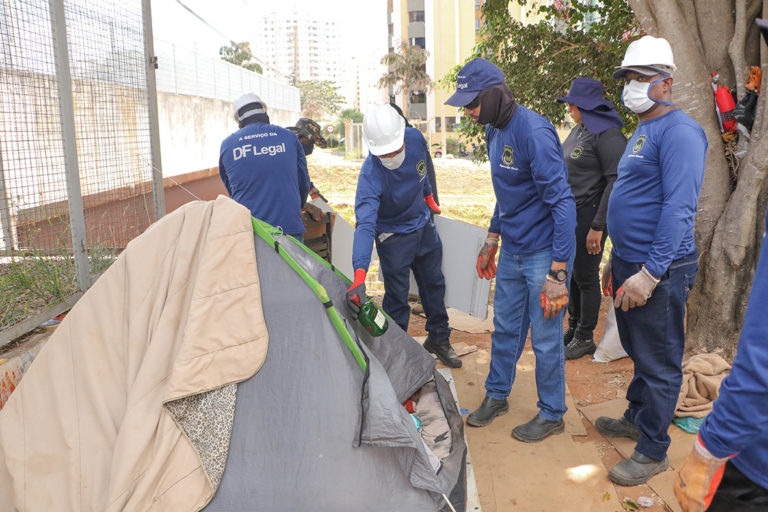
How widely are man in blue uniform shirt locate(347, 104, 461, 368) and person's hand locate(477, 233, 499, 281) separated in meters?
0.53

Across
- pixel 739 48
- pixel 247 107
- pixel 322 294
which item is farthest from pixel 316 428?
pixel 739 48

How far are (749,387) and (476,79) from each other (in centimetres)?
221

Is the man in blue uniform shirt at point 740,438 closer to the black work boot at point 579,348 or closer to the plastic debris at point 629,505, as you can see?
the plastic debris at point 629,505

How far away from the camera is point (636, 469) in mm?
2914

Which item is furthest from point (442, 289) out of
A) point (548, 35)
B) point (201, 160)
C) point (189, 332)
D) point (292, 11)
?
point (292, 11)

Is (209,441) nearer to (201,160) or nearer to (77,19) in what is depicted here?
(77,19)

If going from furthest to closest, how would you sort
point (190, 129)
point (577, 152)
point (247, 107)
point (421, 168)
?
point (190, 129) → point (247, 107) → point (577, 152) → point (421, 168)

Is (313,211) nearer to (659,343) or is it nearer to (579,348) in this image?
(579,348)

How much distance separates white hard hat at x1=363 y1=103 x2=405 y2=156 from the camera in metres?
3.68

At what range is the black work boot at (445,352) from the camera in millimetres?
4453

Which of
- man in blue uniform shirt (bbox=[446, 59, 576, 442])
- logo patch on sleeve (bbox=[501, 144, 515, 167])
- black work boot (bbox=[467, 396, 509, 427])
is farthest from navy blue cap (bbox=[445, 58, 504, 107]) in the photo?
black work boot (bbox=[467, 396, 509, 427])

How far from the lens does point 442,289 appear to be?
14.5 feet

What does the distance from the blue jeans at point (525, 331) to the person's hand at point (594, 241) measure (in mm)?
1033

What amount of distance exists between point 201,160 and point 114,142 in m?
7.64
